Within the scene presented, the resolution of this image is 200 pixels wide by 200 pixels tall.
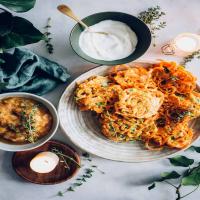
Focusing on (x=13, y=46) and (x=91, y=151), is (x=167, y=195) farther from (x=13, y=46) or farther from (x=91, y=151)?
(x=13, y=46)

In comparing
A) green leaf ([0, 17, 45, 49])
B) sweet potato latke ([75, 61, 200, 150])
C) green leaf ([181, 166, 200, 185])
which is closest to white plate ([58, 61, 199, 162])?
sweet potato latke ([75, 61, 200, 150])

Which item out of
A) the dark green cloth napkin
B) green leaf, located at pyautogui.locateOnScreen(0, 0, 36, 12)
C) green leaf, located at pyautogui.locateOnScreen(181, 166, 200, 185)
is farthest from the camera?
green leaf, located at pyautogui.locateOnScreen(181, 166, 200, 185)

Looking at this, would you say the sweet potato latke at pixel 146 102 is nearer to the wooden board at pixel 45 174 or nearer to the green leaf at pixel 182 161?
the green leaf at pixel 182 161

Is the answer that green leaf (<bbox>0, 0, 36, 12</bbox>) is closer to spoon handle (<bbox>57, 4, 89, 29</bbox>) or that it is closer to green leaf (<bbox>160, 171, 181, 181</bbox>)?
spoon handle (<bbox>57, 4, 89, 29</bbox>)

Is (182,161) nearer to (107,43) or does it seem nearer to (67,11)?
(107,43)

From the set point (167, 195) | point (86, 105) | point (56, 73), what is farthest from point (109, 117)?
point (167, 195)

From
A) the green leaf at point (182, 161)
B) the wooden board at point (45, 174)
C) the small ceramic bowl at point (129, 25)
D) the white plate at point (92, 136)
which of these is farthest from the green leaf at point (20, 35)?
the green leaf at point (182, 161)
